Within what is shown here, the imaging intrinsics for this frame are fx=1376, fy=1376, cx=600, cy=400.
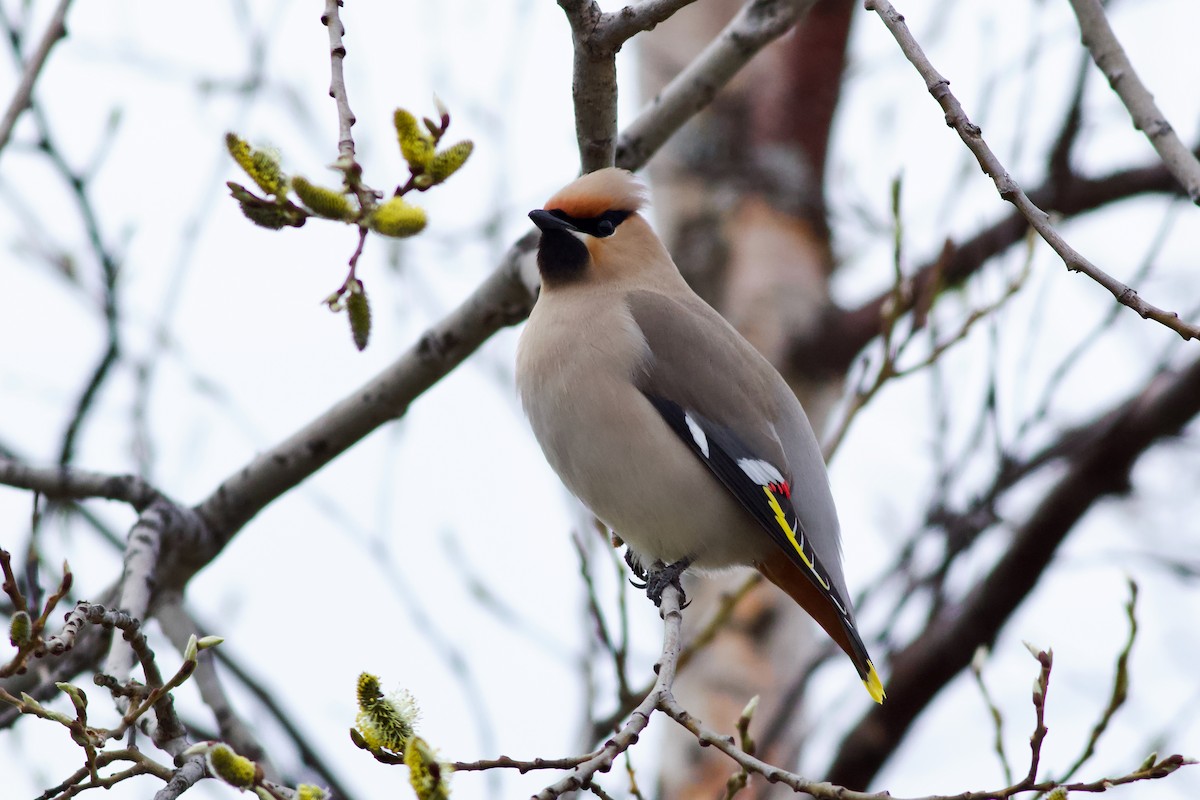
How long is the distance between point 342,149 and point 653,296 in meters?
2.23

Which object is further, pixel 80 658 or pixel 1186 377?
pixel 1186 377

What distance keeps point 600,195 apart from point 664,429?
71 cm

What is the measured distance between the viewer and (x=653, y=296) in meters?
4.18

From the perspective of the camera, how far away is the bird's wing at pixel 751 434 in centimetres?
370

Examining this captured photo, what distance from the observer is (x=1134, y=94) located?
2.72 meters

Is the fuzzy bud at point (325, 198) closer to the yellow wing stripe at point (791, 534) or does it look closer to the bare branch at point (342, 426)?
the bare branch at point (342, 426)

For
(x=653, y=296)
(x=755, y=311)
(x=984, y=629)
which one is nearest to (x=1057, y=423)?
(x=755, y=311)

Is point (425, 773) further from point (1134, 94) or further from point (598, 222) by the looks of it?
point (598, 222)

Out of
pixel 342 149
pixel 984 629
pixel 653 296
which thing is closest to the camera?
pixel 342 149

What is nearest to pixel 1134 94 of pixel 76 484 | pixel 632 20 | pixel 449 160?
pixel 632 20

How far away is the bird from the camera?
377 centimetres

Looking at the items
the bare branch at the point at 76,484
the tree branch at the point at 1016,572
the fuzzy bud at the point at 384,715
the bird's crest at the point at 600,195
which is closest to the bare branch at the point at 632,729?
the fuzzy bud at the point at 384,715

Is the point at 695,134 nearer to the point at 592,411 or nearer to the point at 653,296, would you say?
the point at 653,296

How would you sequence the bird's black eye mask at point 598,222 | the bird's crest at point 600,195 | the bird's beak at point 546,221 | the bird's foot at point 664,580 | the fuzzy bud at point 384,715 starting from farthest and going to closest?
1. the bird's black eye mask at point 598,222
2. the bird's beak at point 546,221
3. the bird's crest at point 600,195
4. the bird's foot at point 664,580
5. the fuzzy bud at point 384,715
